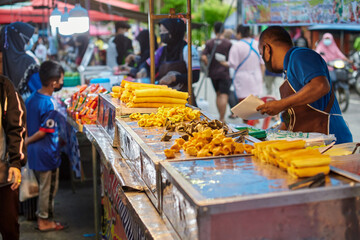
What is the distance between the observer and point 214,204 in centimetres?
177

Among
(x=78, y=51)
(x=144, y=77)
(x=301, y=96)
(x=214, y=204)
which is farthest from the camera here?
(x=78, y=51)

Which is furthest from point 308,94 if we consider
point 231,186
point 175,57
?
point 175,57

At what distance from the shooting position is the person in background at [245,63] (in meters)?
8.94

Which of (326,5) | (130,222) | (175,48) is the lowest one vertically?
(130,222)

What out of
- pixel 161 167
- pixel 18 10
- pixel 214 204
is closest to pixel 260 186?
pixel 214 204

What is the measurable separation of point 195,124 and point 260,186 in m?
1.25

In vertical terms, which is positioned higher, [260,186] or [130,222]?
[260,186]

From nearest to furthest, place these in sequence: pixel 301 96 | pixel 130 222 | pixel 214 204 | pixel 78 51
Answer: pixel 214 204 < pixel 130 222 < pixel 301 96 < pixel 78 51

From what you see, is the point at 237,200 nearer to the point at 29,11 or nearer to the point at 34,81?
the point at 34,81

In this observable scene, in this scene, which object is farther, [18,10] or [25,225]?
[18,10]

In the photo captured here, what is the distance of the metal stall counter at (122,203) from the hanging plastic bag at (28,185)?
95cm

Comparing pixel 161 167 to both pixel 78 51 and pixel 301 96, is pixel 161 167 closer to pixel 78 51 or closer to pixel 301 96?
pixel 301 96

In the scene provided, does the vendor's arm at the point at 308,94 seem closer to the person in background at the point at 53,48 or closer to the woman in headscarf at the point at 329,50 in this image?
the woman in headscarf at the point at 329,50

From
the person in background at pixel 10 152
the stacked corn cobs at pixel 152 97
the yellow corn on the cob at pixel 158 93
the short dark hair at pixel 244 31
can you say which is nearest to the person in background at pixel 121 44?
the short dark hair at pixel 244 31
